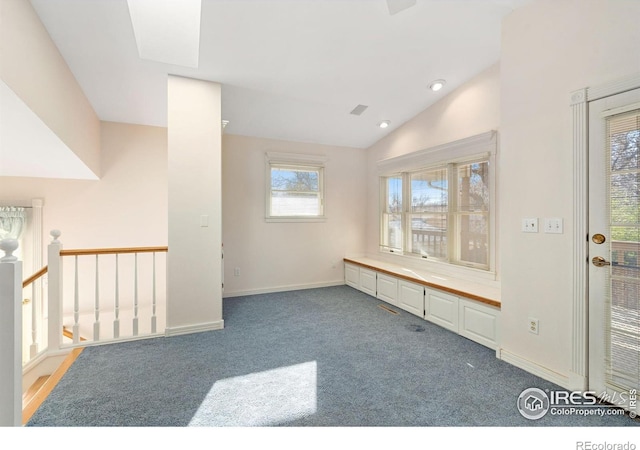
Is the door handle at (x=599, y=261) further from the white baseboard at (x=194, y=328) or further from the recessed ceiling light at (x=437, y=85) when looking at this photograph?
the white baseboard at (x=194, y=328)

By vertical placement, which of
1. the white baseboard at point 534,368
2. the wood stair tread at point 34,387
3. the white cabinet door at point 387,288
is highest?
the white cabinet door at point 387,288

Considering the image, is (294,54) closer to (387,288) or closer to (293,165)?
(293,165)

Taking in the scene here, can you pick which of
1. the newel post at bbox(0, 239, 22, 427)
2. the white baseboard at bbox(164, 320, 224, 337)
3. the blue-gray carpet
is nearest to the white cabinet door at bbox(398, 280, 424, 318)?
the blue-gray carpet

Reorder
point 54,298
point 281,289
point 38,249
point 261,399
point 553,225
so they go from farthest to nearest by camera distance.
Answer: point 281,289
point 38,249
point 54,298
point 553,225
point 261,399

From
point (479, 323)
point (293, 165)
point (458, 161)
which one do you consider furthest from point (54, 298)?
point (458, 161)

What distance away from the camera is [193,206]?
3.16 metres

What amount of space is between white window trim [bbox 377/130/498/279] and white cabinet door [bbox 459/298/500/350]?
A: 0.53 metres

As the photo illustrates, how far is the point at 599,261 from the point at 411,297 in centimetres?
204

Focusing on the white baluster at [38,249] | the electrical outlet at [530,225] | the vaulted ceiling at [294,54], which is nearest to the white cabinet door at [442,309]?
the electrical outlet at [530,225]

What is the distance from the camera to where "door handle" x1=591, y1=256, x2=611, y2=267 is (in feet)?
6.36

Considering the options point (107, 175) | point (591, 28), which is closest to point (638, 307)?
point (591, 28)

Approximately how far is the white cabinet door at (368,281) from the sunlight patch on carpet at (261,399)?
2290mm

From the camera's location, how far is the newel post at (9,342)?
1162 mm

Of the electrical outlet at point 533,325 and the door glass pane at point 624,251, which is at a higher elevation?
the door glass pane at point 624,251
